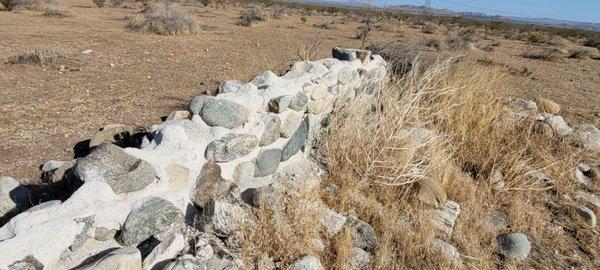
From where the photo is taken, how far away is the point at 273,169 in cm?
345

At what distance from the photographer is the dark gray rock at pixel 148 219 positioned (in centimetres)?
224

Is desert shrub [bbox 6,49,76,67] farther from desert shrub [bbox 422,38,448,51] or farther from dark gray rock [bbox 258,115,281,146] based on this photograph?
desert shrub [bbox 422,38,448,51]

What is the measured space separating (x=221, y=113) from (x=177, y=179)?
0.55m

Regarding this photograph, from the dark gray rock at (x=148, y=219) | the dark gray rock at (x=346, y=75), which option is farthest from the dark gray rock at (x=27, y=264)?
the dark gray rock at (x=346, y=75)

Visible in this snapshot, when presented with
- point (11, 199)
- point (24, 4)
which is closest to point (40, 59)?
point (11, 199)

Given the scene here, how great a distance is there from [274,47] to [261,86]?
845 centimetres

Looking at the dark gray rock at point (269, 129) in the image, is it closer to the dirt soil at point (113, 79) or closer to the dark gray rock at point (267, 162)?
the dark gray rock at point (267, 162)

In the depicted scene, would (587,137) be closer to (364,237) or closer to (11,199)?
(364,237)

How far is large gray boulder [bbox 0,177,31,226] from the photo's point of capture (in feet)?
8.54

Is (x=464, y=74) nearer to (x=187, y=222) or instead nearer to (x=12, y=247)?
(x=187, y=222)

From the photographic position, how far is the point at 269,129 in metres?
3.25

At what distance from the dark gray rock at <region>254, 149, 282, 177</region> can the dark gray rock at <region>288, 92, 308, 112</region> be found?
393 mm

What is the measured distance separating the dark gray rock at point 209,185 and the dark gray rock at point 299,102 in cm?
93

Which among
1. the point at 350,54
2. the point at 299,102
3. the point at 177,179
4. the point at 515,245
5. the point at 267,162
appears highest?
the point at 350,54
